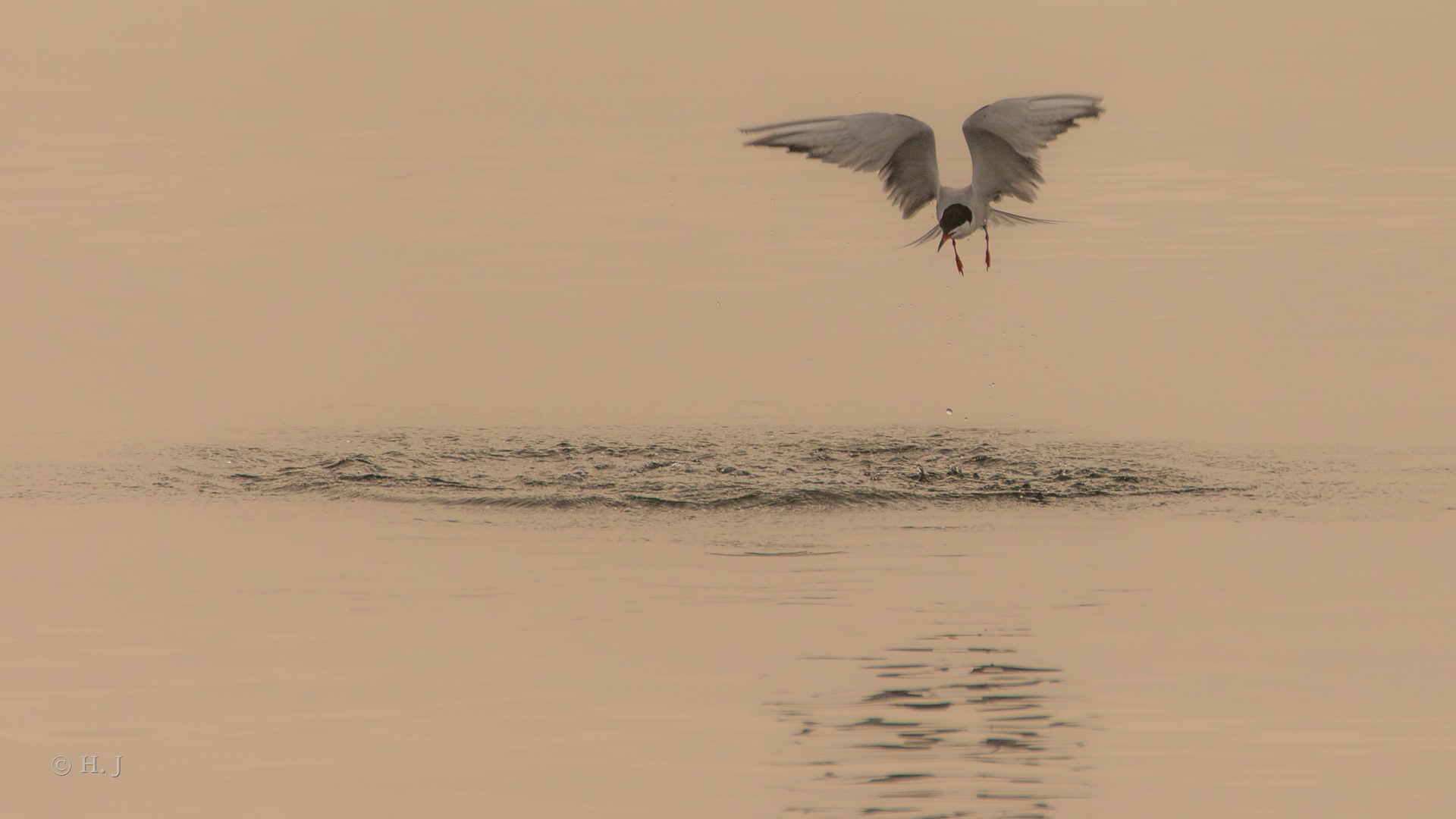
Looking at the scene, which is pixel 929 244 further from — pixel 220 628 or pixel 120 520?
pixel 220 628

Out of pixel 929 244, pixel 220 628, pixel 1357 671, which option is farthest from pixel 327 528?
pixel 929 244

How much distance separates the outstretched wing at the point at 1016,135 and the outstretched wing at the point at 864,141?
259 millimetres

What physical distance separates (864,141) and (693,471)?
1.98 meters

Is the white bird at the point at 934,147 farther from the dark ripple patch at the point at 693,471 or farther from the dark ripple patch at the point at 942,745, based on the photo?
the dark ripple patch at the point at 942,745

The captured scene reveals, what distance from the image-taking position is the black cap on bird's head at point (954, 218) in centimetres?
1146

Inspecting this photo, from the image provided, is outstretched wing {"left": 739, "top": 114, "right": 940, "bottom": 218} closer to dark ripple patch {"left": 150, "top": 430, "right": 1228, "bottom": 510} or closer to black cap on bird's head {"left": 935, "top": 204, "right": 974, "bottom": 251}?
black cap on bird's head {"left": 935, "top": 204, "right": 974, "bottom": 251}

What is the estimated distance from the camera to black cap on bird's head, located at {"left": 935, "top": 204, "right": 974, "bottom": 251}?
37.6ft

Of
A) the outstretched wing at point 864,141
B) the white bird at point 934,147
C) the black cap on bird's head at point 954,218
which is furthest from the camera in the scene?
the black cap on bird's head at point 954,218

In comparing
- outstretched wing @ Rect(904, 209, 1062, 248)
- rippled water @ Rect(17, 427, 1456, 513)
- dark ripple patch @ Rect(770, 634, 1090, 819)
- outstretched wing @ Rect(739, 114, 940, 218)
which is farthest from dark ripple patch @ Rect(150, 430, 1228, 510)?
dark ripple patch @ Rect(770, 634, 1090, 819)

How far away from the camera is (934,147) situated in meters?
11.6

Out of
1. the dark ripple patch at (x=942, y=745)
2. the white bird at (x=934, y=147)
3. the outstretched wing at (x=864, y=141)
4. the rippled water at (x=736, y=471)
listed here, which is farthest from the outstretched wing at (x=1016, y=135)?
the dark ripple patch at (x=942, y=745)

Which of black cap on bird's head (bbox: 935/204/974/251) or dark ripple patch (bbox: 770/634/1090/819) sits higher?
black cap on bird's head (bbox: 935/204/974/251)

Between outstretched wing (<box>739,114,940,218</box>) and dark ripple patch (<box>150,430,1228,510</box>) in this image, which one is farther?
outstretched wing (<box>739,114,940,218</box>)

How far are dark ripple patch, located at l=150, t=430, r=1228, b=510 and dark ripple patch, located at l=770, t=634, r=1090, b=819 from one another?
3.10 metres
